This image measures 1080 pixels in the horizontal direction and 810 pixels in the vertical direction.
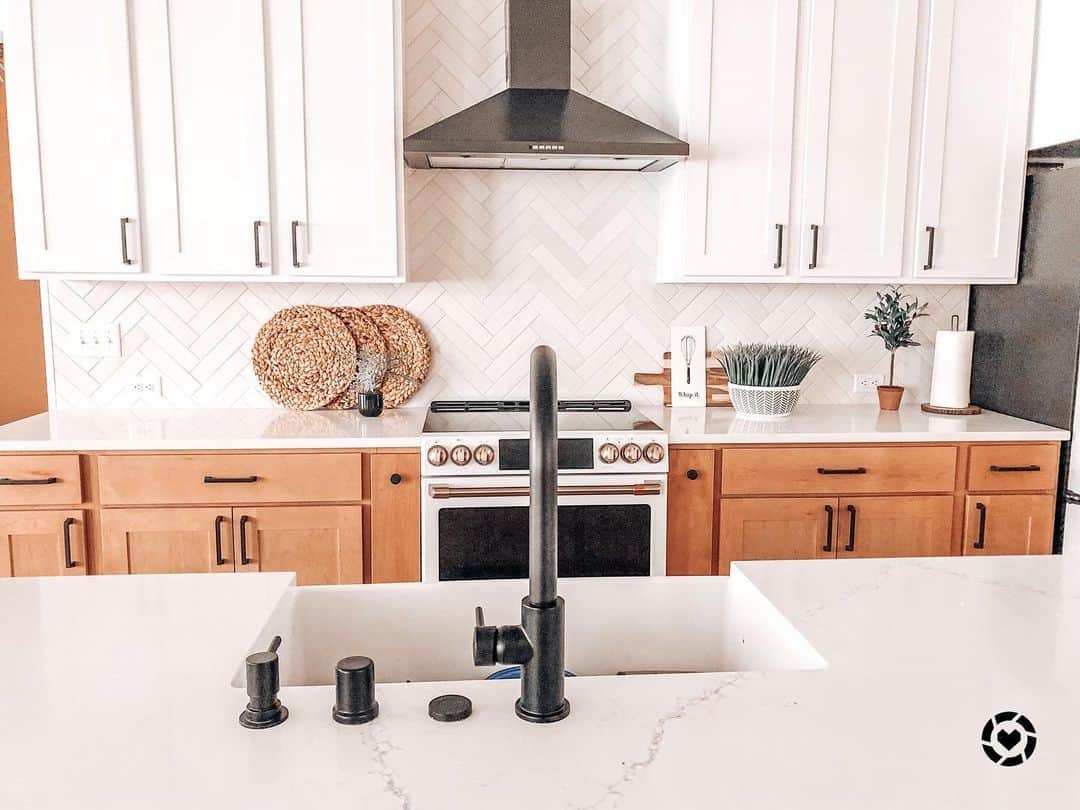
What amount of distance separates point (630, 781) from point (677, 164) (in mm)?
2587

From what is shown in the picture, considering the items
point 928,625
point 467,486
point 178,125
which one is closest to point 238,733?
point 928,625

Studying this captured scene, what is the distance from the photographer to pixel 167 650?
111 centimetres

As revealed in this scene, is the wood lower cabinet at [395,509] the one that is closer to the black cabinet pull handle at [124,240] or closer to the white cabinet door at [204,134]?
the white cabinet door at [204,134]

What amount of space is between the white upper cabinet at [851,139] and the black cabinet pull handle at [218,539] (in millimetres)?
1802

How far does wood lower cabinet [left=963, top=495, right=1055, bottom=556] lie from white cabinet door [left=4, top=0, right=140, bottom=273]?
3006 mm

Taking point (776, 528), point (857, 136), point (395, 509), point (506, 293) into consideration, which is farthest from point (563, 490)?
point (857, 136)

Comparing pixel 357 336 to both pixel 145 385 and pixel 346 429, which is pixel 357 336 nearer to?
pixel 346 429

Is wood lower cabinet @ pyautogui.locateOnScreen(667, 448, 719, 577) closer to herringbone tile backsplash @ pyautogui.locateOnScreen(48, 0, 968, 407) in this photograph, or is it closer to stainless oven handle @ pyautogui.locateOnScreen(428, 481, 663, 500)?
stainless oven handle @ pyautogui.locateOnScreen(428, 481, 663, 500)

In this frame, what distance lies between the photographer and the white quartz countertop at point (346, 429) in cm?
268

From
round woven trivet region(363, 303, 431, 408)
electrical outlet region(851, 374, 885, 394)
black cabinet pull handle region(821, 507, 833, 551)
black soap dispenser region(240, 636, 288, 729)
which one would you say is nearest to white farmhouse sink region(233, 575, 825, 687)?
black soap dispenser region(240, 636, 288, 729)

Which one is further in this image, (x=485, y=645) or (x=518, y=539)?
(x=518, y=539)

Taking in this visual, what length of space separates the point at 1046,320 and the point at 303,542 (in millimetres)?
2695

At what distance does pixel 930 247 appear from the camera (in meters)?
3.10

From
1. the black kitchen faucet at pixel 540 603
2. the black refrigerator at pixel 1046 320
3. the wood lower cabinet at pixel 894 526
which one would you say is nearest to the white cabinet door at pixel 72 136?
the black kitchen faucet at pixel 540 603
